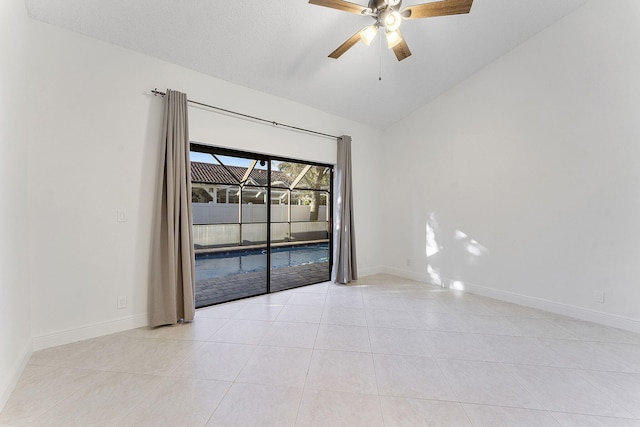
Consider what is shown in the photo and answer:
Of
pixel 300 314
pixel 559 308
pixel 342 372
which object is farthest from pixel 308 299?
pixel 559 308

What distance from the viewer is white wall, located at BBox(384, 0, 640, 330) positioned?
8.83 ft

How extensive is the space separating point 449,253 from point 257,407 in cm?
360

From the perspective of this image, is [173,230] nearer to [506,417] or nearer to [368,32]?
[368,32]

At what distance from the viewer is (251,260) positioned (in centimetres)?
599

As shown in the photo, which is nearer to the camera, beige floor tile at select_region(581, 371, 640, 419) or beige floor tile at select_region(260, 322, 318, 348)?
beige floor tile at select_region(581, 371, 640, 419)

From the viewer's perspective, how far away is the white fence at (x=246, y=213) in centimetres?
384

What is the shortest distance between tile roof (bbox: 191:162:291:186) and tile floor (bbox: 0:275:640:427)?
1828 mm

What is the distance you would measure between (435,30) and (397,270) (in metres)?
3.77

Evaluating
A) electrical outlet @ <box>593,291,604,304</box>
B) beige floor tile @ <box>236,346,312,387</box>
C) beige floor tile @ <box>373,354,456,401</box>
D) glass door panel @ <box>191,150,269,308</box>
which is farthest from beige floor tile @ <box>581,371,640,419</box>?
glass door panel @ <box>191,150,269,308</box>

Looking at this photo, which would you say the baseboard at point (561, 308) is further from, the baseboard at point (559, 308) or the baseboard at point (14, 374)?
the baseboard at point (14, 374)

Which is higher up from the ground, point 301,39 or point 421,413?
point 301,39

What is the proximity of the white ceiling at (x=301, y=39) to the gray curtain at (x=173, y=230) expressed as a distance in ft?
2.00

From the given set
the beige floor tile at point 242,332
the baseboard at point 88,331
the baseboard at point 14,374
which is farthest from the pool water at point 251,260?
the baseboard at point 14,374

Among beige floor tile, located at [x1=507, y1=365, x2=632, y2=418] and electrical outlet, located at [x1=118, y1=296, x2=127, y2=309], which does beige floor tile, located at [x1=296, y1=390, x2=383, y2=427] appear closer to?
beige floor tile, located at [x1=507, y1=365, x2=632, y2=418]
